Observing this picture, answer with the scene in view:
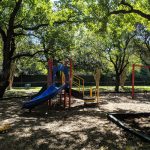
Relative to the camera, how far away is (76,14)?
62.8ft

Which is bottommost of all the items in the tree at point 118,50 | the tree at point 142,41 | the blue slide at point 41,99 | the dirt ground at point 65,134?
the dirt ground at point 65,134

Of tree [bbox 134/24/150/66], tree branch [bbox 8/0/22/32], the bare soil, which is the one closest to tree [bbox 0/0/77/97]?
tree branch [bbox 8/0/22/32]

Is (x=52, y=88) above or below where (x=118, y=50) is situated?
below

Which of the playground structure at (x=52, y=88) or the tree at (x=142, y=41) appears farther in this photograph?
the tree at (x=142, y=41)

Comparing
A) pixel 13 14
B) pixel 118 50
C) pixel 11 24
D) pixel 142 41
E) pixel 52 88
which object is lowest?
pixel 52 88

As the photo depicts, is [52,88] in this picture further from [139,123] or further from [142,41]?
[142,41]

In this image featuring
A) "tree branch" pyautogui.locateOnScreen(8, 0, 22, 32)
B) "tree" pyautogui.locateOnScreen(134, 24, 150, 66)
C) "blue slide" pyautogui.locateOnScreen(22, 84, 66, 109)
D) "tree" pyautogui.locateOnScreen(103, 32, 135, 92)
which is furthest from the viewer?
"tree" pyautogui.locateOnScreen(134, 24, 150, 66)

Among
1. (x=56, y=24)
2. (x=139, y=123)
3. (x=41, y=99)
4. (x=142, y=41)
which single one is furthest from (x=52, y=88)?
(x=142, y=41)

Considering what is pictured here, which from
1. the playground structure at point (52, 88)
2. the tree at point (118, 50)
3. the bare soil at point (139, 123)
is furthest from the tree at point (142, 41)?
the bare soil at point (139, 123)

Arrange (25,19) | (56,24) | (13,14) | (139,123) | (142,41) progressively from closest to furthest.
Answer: (139,123) → (13,14) → (25,19) → (56,24) → (142,41)

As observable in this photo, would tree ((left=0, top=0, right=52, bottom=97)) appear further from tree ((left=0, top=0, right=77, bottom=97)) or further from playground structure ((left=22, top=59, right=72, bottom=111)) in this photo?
playground structure ((left=22, top=59, right=72, bottom=111))

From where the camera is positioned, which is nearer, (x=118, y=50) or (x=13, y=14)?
(x=13, y=14)

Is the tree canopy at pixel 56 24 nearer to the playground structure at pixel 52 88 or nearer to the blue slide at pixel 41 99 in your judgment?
the playground structure at pixel 52 88

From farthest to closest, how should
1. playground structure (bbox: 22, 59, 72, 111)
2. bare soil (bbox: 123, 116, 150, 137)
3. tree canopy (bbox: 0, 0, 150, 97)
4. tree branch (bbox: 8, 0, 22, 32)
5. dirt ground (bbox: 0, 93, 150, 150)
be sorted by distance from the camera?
tree branch (bbox: 8, 0, 22, 32) → tree canopy (bbox: 0, 0, 150, 97) → playground structure (bbox: 22, 59, 72, 111) → bare soil (bbox: 123, 116, 150, 137) → dirt ground (bbox: 0, 93, 150, 150)
